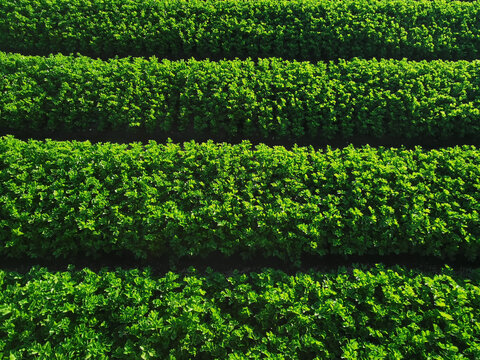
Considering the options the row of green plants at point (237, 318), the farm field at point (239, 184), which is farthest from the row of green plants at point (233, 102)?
the row of green plants at point (237, 318)

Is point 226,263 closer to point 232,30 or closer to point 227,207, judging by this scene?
point 227,207

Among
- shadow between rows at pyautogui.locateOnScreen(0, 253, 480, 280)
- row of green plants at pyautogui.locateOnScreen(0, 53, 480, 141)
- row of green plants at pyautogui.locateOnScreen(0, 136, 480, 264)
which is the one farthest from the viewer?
row of green plants at pyautogui.locateOnScreen(0, 53, 480, 141)

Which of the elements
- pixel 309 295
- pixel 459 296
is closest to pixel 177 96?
pixel 309 295

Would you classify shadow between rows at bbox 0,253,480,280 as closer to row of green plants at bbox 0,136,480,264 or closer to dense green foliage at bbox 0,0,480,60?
row of green plants at bbox 0,136,480,264

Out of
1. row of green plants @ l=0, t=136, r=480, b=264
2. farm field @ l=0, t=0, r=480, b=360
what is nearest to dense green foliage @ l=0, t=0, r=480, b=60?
farm field @ l=0, t=0, r=480, b=360

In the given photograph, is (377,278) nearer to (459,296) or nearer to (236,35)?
(459,296)

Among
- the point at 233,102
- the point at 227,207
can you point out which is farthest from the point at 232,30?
the point at 227,207
